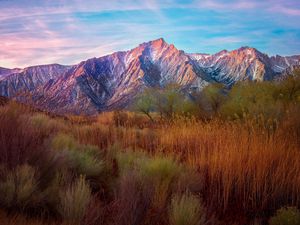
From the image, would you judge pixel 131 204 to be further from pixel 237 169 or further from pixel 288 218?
pixel 237 169

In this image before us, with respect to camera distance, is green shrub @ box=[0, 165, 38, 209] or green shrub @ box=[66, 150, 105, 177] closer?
green shrub @ box=[0, 165, 38, 209]

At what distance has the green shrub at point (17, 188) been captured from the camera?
4.11m

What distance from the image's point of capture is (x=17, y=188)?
13.8ft

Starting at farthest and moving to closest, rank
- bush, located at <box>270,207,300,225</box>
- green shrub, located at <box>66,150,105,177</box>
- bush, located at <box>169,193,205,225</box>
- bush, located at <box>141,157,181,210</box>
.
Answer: green shrub, located at <box>66,150,105,177</box> → bush, located at <box>141,157,181,210</box> → bush, located at <box>270,207,300,225</box> → bush, located at <box>169,193,205,225</box>

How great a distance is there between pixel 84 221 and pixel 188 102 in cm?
2747

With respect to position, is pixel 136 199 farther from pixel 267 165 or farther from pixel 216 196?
pixel 267 165

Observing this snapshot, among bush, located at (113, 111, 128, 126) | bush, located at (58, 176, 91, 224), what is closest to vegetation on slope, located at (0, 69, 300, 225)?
bush, located at (58, 176, 91, 224)

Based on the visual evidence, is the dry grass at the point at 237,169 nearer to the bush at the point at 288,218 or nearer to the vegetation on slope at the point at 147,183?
the vegetation on slope at the point at 147,183

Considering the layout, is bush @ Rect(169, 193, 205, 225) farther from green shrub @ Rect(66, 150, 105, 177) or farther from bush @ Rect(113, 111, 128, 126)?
bush @ Rect(113, 111, 128, 126)

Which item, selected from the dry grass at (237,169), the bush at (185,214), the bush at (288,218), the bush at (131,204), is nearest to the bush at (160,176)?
the bush at (131,204)

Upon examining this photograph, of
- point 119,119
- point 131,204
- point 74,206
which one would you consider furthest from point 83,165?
point 119,119

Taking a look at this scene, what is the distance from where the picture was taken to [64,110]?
9602 mm

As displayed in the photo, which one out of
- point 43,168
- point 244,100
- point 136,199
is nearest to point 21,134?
point 43,168

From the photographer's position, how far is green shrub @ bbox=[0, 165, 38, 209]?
4.11 metres
